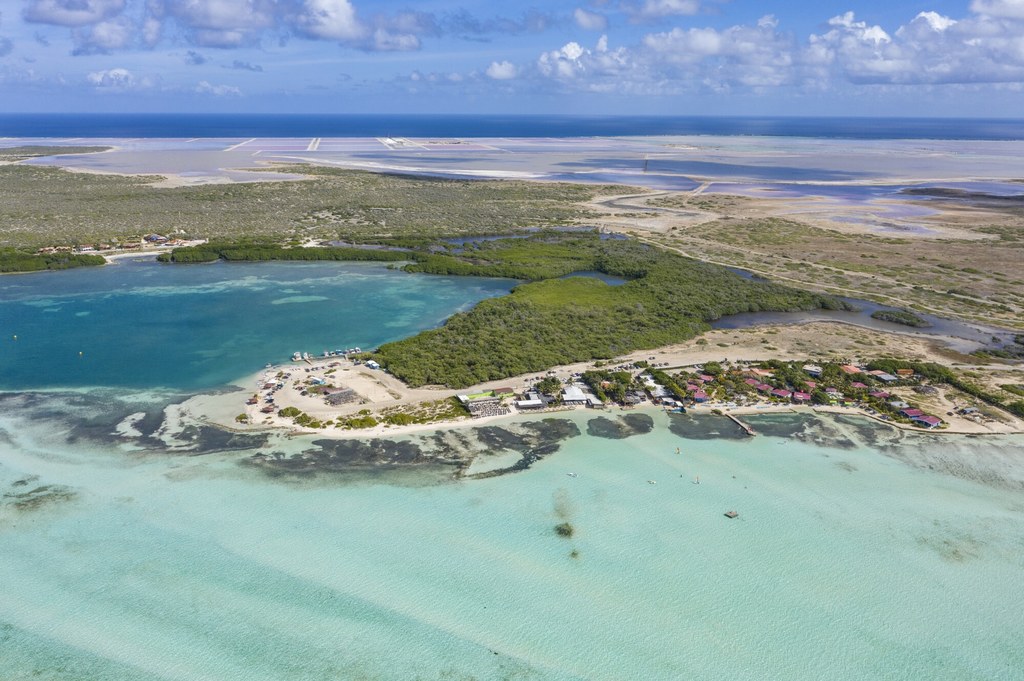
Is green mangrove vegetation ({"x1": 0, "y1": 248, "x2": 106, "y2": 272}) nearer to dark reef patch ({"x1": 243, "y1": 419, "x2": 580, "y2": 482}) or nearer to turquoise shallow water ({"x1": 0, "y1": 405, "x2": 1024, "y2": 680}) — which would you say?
turquoise shallow water ({"x1": 0, "y1": 405, "x2": 1024, "y2": 680})

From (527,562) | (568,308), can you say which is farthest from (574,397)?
(568,308)

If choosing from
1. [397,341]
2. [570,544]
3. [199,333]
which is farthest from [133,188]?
[570,544]

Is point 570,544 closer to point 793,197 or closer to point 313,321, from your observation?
point 313,321

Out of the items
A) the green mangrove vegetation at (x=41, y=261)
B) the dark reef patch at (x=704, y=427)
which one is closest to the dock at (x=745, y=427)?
the dark reef patch at (x=704, y=427)

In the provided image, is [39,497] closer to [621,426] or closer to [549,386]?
[549,386]

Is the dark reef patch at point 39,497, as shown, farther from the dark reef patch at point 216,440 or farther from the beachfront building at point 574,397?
the beachfront building at point 574,397

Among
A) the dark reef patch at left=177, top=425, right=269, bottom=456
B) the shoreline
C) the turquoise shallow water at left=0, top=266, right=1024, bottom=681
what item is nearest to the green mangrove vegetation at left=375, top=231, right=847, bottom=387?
the shoreline

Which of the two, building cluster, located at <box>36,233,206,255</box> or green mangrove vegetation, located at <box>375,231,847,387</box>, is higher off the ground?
building cluster, located at <box>36,233,206,255</box>

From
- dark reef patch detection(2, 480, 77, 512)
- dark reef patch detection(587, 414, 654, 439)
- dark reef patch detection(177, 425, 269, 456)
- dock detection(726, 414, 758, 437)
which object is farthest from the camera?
dock detection(726, 414, 758, 437)
